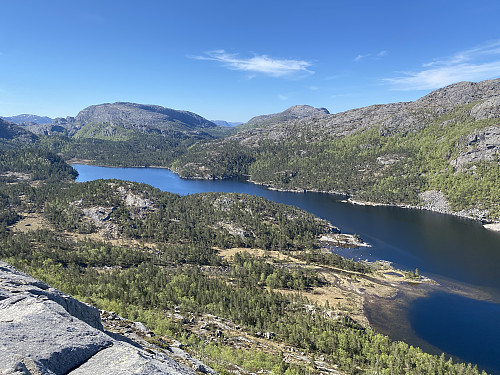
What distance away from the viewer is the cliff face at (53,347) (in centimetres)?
1785

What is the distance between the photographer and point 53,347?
1983 cm

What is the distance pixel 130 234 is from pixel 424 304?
130m

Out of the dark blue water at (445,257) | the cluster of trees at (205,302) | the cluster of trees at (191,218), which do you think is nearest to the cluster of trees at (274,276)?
the cluster of trees at (205,302)

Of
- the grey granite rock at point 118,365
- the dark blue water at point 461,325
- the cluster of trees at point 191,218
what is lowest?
the dark blue water at point 461,325

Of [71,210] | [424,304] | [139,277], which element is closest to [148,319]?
[139,277]

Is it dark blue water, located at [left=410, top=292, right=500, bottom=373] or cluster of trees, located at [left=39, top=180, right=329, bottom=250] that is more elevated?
cluster of trees, located at [left=39, top=180, right=329, bottom=250]

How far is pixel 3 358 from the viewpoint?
1673 cm

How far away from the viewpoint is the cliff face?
17850 millimetres

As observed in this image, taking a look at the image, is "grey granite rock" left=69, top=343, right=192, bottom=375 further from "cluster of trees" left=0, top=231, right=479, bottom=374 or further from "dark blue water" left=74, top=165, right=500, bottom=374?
"dark blue water" left=74, top=165, right=500, bottom=374

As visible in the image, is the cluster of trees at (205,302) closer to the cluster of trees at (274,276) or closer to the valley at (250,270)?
the valley at (250,270)

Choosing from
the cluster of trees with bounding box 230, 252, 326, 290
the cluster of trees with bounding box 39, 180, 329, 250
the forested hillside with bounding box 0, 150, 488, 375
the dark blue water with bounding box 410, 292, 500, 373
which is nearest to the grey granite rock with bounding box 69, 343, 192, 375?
the forested hillside with bounding box 0, 150, 488, 375

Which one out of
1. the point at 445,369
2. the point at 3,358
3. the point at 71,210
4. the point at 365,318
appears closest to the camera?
the point at 3,358

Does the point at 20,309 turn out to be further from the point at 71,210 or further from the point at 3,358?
the point at 71,210

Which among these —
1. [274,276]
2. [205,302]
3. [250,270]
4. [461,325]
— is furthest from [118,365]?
[461,325]
